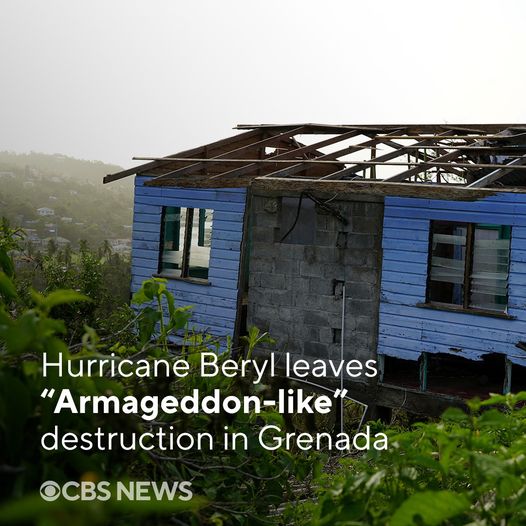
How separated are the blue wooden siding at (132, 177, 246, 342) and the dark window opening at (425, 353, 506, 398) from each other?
370 centimetres

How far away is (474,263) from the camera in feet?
39.0

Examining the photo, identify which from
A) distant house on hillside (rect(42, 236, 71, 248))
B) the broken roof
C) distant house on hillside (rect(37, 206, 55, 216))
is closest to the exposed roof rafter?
the broken roof

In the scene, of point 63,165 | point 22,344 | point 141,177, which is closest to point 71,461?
point 22,344

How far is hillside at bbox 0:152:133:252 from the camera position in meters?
38.2

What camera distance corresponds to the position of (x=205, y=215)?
14.5m

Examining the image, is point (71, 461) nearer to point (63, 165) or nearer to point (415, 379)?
point (415, 379)

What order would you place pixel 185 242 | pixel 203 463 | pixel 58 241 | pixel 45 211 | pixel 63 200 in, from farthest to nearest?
pixel 63 200, pixel 45 211, pixel 58 241, pixel 185 242, pixel 203 463

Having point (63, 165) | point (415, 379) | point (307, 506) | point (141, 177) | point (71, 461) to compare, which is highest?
point (63, 165)

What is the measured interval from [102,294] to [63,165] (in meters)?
47.7

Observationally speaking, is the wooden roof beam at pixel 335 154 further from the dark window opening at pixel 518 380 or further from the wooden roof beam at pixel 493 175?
the dark window opening at pixel 518 380

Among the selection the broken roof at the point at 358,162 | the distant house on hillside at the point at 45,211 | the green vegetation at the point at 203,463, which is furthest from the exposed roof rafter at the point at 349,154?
the distant house on hillside at the point at 45,211

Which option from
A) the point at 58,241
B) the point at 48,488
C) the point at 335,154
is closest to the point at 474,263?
the point at 335,154

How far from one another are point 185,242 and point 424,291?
4.74 meters

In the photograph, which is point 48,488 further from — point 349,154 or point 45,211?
point 45,211
